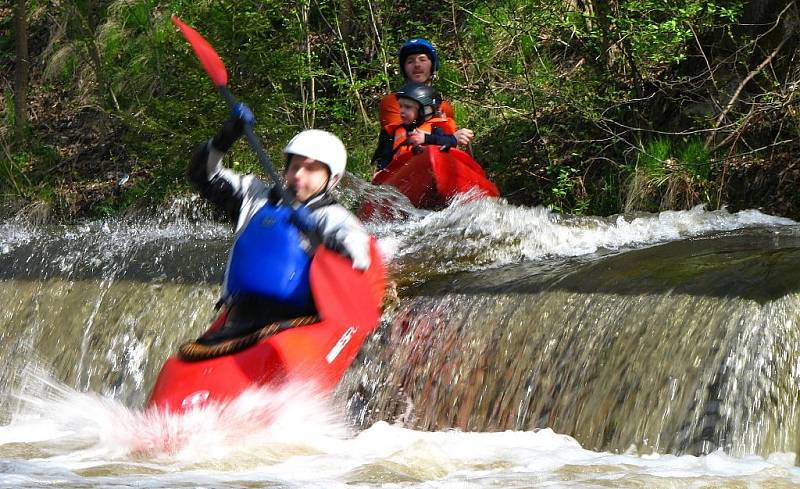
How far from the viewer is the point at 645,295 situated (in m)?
4.84

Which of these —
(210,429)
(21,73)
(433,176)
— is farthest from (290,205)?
(21,73)

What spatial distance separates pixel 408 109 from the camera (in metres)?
8.34

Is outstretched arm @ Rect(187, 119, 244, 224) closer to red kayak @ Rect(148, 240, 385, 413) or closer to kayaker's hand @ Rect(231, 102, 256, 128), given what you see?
kayaker's hand @ Rect(231, 102, 256, 128)

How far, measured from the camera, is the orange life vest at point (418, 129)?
8422mm

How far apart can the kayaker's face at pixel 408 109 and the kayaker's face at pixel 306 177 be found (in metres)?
3.74

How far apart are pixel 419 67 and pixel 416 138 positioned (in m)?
0.53

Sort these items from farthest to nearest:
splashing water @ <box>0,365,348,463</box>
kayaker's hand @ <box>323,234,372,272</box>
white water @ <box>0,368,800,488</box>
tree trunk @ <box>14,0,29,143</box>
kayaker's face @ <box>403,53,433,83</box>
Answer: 1. tree trunk @ <box>14,0,29,143</box>
2. kayaker's face @ <box>403,53,433,83</box>
3. kayaker's hand @ <box>323,234,372,272</box>
4. splashing water @ <box>0,365,348,463</box>
5. white water @ <box>0,368,800,488</box>

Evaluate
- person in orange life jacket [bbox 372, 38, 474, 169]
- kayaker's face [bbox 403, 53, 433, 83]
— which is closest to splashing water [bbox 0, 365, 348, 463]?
person in orange life jacket [bbox 372, 38, 474, 169]

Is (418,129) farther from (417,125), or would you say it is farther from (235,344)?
(235,344)

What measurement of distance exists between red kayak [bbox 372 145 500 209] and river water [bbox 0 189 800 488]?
1.15 m

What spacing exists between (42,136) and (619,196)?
30.9 feet

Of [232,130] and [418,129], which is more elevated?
[418,129]

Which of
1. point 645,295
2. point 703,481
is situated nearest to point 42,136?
point 645,295

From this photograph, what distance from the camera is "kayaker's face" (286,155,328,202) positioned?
459 cm
